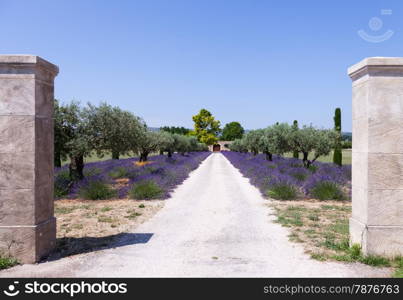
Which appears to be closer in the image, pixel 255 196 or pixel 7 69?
pixel 7 69

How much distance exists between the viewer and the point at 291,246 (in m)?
6.31

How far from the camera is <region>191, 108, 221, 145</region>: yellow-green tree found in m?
93.2

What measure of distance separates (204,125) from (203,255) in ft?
292

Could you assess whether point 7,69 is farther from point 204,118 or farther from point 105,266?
point 204,118

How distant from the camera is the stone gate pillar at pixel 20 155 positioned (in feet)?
17.5

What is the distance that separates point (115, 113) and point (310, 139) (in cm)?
1361

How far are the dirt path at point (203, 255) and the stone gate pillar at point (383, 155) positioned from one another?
78 centimetres

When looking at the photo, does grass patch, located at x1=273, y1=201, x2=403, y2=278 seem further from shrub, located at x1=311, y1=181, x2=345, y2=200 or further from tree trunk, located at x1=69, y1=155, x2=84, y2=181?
tree trunk, located at x1=69, y1=155, x2=84, y2=181

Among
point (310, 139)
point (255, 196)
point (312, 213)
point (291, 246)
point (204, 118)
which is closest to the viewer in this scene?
point (291, 246)

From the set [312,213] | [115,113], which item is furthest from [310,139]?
[115,113]

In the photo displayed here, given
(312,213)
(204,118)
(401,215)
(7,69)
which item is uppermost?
(204,118)

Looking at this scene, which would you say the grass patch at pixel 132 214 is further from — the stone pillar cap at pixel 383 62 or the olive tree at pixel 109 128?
the stone pillar cap at pixel 383 62

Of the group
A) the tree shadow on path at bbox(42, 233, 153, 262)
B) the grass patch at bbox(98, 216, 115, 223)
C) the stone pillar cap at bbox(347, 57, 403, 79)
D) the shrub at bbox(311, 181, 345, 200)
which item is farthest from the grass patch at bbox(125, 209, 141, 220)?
the shrub at bbox(311, 181, 345, 200)

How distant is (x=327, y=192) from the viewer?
12664mm
